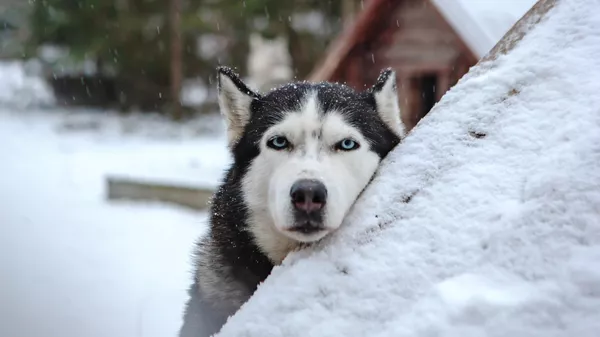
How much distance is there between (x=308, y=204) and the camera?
193 cm

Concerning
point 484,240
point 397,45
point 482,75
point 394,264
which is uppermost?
point 482,75

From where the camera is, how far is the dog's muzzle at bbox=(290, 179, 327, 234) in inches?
75.2

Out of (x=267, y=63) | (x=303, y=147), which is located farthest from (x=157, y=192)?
(x=267, y=63)

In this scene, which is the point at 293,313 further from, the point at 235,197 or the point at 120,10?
the point at 120,10

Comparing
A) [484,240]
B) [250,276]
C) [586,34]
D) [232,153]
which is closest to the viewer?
[484,240]

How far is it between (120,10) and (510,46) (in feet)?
57.6

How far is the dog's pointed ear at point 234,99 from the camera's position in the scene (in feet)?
8.64

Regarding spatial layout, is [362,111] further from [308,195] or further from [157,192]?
[157,192]

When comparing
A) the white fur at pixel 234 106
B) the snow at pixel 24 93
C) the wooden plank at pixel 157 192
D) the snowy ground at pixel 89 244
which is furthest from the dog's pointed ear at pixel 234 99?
the snow at pixel 24 93

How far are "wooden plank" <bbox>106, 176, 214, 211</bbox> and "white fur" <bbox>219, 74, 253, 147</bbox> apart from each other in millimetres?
5156

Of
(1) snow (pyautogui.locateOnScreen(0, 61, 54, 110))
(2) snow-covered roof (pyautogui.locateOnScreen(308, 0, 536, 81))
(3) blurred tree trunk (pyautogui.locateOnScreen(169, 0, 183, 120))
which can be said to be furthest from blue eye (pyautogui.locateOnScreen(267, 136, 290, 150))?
(1) snow (pyautogui.locateOnScreen(0, 61, 54, 110))

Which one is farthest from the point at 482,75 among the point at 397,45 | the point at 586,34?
the point at 397,45

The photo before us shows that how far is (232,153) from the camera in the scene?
275 centimetres

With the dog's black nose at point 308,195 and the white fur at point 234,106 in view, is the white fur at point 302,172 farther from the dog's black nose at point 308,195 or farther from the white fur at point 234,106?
the white fur at point 234,106
